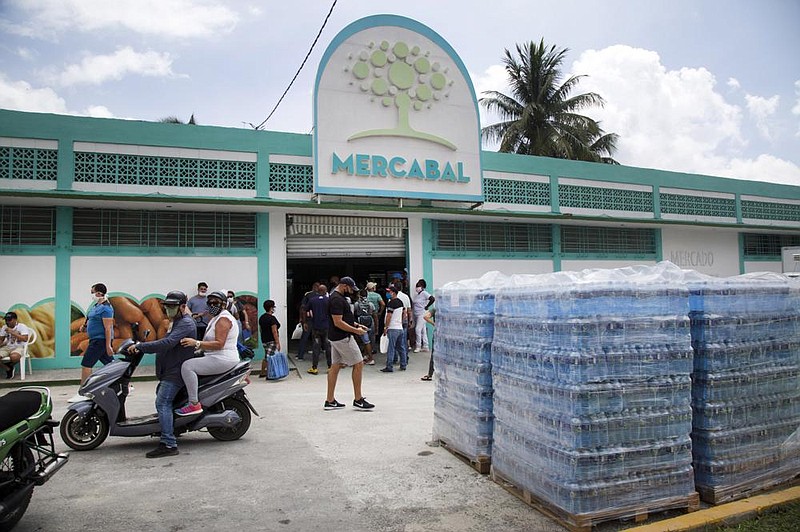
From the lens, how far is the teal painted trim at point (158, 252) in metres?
11.8

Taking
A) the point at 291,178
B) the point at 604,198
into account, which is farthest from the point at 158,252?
the point at 604,198

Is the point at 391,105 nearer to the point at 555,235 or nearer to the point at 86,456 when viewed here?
the point at 555,235

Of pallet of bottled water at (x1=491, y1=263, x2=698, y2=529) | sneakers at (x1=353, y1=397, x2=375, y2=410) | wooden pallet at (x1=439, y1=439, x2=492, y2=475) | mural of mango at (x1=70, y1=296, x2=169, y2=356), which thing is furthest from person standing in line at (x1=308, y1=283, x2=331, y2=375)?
pallet of bottled water at (x1=491, y1=263, x2=698, y2=529)

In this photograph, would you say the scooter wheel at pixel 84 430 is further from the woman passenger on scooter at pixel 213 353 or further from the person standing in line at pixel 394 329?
the person standing in line at pixel 394 329

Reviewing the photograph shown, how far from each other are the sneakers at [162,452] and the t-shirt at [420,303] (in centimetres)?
881

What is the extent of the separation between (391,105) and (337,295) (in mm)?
8031

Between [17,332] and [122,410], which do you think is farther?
[17,332]

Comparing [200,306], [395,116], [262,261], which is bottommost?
[200,306]

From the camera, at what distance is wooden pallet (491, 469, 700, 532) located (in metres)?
3.76

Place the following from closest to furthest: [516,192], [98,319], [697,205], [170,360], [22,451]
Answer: [22,451] → [170,360] → [98,319] → [516,192] → [697,205]

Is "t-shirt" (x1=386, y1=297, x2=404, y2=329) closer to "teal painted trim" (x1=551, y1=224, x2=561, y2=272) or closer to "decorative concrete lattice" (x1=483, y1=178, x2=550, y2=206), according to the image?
"decorative concrete lattice" (x1=483, y1=178, x2=550, y2=206)

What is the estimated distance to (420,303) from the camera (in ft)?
46.1

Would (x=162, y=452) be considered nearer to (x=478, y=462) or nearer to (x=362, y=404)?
(x=362, y=404)

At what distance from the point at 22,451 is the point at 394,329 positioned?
821cm
